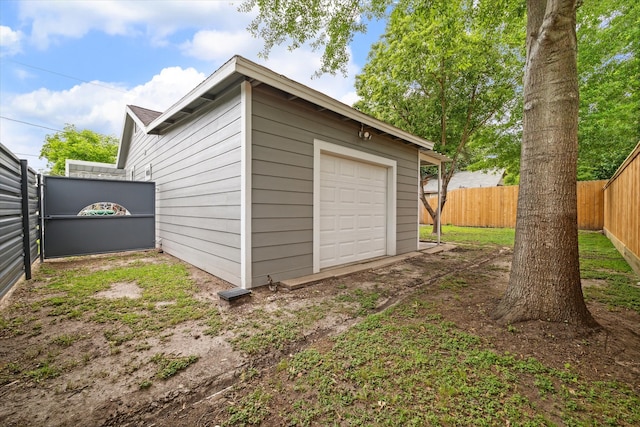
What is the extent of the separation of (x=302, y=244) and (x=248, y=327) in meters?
1.77

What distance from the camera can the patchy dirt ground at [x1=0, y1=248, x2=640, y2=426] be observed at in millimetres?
1473

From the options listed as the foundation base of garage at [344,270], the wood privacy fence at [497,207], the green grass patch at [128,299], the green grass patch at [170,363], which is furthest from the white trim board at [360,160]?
the wood privacy fence at [497,207]

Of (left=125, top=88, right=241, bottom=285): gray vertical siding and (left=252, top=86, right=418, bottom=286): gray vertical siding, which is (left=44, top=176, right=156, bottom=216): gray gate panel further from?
(left=252, top=86, right=418, bottom=286): gray vertical siding

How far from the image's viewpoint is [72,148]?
2086 cm

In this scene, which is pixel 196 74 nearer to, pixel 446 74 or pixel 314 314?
pixel 446 74

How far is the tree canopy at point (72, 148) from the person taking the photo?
68.5ft

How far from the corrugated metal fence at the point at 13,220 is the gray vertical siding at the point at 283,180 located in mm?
2775

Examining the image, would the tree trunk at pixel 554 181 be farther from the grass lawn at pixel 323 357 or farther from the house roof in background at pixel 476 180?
the house roof in background at pixel 476 180

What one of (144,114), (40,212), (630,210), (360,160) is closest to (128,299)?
(40,212)

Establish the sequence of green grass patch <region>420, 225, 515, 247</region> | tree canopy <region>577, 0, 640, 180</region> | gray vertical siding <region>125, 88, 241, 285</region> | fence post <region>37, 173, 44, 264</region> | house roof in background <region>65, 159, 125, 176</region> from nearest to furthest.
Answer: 1. gray vertical siding <region>125, 88, 241, 285</region>
2. fence post <region>37, 173, 44, 264</region>
3. green grass patch <region>420, 225, 515, 247</region>
4. tree canopy <region>577, 0, 640, 180</region>
5. house roof in background <region>65, 159, 125, 176</region>

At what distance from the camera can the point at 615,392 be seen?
1554 mm

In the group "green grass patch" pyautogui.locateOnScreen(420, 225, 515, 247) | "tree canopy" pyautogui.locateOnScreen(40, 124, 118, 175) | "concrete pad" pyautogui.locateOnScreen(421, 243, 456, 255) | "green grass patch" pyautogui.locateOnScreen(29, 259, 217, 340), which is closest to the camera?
"green grass patch" pyautogui.locateOnScreen(29, 259, 217, 340)

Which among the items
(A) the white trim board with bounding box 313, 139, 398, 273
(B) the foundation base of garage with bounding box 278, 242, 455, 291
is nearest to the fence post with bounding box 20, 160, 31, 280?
(B) the foundation base of garage with bounding box 278, 242, 455, 291

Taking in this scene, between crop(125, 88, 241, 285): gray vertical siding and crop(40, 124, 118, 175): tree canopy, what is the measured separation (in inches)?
822
